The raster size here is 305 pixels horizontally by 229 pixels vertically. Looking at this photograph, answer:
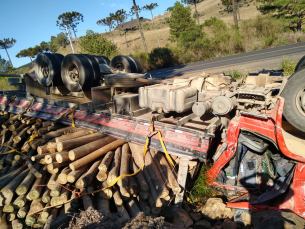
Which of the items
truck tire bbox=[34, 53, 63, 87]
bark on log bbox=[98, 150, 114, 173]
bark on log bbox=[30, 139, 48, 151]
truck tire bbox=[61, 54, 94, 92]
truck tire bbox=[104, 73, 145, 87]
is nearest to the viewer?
bark on log bbox=[98, 150, 114, 173]

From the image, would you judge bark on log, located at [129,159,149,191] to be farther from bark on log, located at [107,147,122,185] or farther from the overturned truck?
the overturned truck

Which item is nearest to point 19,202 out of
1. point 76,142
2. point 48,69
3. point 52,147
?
point 52,147

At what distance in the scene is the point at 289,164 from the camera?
11.2ft

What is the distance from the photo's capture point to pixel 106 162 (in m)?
3.87

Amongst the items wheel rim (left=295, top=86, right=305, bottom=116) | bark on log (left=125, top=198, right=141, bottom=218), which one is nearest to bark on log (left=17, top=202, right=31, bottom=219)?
bark on log (left=125, top=198, right=141, bottom=218)

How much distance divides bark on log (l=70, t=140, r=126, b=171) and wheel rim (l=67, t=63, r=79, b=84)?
9.12ft

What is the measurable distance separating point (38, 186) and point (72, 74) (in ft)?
11.8

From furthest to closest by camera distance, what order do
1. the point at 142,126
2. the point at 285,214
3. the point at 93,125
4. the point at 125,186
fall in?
the point at 93,125
the point at 142,126
the point at 125,186
the point at 285,214

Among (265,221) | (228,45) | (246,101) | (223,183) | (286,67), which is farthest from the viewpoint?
(228,45)

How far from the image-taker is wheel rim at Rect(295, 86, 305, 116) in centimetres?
308

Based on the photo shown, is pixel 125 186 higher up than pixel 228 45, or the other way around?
pixel 228 45

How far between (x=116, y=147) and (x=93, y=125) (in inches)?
40.3

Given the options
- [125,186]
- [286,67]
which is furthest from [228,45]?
[125,186]

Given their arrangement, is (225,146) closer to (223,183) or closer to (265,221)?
(223,183)
